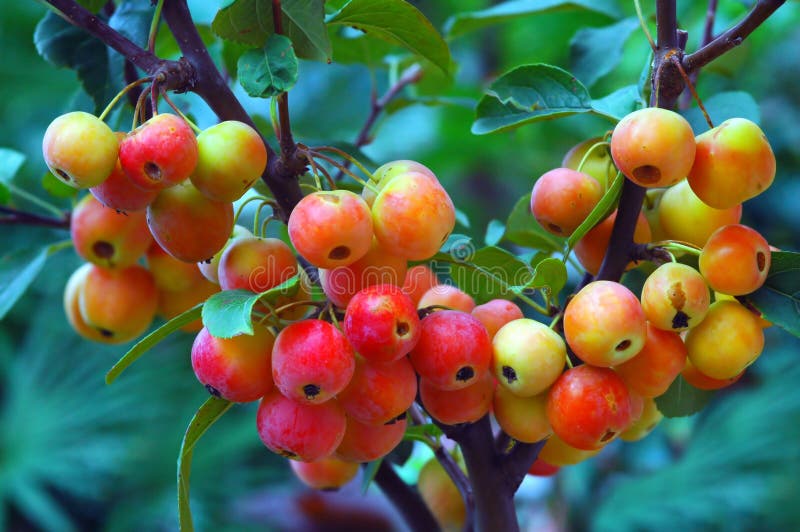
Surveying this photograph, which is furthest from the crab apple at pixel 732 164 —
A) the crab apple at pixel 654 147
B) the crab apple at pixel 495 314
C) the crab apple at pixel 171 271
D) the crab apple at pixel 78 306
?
the crab apple at pixel 78 306

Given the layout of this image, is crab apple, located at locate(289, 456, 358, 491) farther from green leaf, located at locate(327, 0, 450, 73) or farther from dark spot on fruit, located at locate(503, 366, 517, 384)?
green leaf, located at locate(327, 0, 450, 73)

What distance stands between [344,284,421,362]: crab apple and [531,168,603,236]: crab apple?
4.7 inches

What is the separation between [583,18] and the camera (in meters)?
0.96

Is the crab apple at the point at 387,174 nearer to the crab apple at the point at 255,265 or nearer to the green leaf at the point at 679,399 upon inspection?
the crab apple at the point at 255,265

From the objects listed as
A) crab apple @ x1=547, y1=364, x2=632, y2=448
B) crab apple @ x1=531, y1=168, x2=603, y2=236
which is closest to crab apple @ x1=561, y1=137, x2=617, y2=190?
crab apple @ x1=531, y1=168, x2=603, y2=236

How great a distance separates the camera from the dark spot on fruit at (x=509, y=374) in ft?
1.38

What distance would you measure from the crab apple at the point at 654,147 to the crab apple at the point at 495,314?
0.12 metres

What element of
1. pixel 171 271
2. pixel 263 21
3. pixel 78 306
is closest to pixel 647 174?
pixel 263 21

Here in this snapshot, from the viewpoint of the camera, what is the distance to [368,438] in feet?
1.44

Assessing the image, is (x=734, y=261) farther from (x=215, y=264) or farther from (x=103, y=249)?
(x=103, y=249)

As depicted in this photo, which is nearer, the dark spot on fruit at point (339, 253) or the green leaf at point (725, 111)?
the dark spot on fruit at point (339, 253)

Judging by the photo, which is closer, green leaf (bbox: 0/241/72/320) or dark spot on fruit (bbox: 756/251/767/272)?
dark spot on fruit (bbox: 756/251/767/272)

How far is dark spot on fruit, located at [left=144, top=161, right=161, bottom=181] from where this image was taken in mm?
381

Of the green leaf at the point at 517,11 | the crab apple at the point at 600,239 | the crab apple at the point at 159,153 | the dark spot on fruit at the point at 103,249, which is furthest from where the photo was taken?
the green leaf at the point at 517,11
